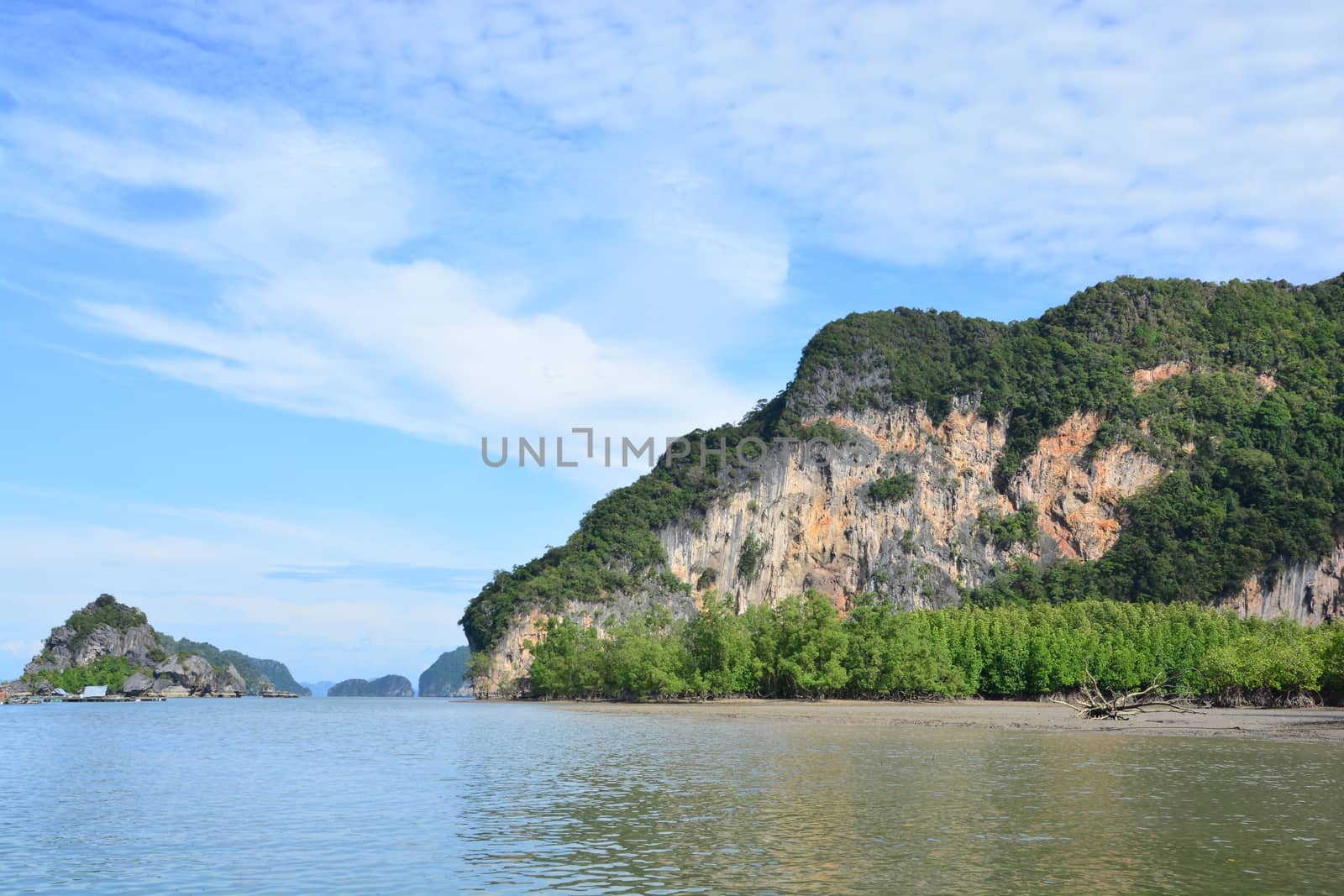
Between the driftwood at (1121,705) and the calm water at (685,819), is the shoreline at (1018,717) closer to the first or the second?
the driftwood at (1121,705)

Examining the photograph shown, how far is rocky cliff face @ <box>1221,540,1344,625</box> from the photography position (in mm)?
177125

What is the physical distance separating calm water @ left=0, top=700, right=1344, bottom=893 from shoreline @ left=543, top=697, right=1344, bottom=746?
33.9 feet

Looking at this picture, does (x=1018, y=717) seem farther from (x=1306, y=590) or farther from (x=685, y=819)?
(x=1306, y=590)

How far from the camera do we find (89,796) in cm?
3459

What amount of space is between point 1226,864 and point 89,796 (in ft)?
108

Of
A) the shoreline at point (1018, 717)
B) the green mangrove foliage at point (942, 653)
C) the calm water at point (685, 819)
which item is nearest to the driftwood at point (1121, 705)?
the shoreline at point (1018, 717)

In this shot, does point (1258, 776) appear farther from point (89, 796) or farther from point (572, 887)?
point (89, 796)

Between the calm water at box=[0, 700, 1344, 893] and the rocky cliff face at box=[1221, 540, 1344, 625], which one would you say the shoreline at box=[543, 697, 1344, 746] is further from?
the rocky cliff face at box=[1221, 540, 1344, 625]

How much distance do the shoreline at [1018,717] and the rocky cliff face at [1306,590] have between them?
9451 centimetres

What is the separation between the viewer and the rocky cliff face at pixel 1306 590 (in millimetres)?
177125

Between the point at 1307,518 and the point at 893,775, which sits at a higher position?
the point at 1307,518

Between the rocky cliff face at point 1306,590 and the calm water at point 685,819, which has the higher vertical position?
the rocky cliff face at point 1306,590

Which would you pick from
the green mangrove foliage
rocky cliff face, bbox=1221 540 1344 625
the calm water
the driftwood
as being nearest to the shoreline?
the driftwood

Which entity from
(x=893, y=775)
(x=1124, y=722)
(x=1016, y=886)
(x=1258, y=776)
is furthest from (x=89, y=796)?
(x=1124, y=722)
